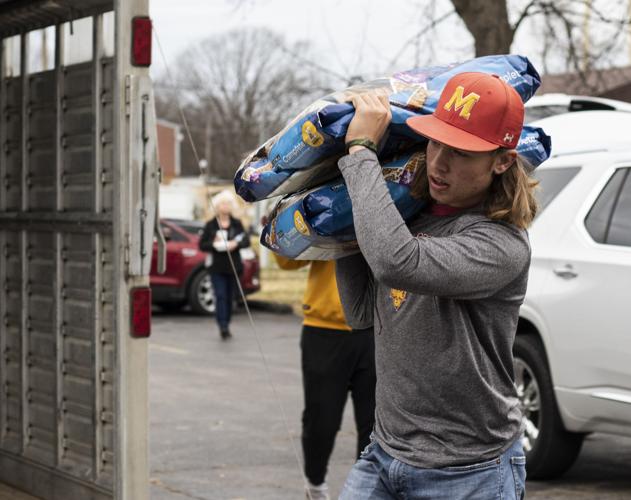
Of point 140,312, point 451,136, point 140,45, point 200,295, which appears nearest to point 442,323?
point 451,136

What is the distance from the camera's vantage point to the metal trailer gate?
4.82 meters

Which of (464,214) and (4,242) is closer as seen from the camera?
(464,214)

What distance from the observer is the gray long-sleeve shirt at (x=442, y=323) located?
2777 millimetres

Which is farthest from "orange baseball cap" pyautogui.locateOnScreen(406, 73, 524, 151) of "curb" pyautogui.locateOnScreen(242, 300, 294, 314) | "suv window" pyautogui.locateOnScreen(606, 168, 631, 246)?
"curb" pyautogui.locateOnScreen(242, 300, 294, 314)

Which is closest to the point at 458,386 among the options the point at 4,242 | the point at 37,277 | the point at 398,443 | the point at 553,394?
the point at 398,443

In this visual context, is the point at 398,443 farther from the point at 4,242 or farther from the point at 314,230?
the point at 4,242

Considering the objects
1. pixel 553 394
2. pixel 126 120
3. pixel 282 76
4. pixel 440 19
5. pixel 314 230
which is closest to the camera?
pixel 314 230

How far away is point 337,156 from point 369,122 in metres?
0.22

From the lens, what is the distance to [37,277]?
18.4ft

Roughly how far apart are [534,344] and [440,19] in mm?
10620

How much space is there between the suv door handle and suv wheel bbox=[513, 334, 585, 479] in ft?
1.44

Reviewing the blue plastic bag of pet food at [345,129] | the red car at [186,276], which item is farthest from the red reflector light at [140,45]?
the red car at [186,276]

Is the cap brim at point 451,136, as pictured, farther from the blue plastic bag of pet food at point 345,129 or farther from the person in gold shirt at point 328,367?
the person in gold shirt at point 328,367

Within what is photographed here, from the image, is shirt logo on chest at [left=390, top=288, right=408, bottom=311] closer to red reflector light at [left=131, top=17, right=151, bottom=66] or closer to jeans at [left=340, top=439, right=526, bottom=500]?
jeans at [left=340, top=439, right=526, bottom=500]
